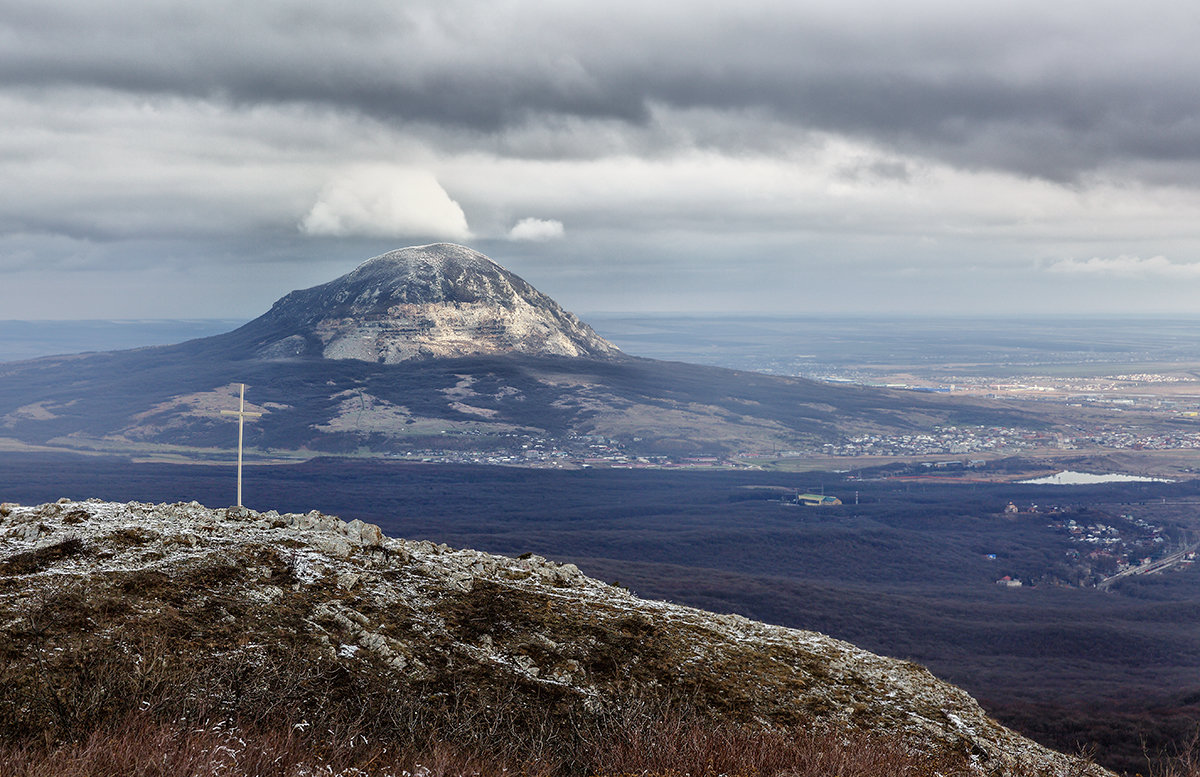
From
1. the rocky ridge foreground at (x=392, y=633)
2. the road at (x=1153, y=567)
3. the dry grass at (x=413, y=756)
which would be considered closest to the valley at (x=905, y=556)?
the road at (x=1153, y=567)

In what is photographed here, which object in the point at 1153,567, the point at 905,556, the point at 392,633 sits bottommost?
the point at 1153,567

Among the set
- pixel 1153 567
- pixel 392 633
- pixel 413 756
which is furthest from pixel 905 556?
pixel 413 756

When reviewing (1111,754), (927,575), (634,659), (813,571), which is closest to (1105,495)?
(927,575)

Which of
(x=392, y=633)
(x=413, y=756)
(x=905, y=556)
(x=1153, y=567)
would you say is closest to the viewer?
(x=413, y=756)

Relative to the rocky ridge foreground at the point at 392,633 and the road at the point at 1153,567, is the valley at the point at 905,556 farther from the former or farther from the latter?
the rocky ridge foreground at the point at 392,633

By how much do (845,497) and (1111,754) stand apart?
15989cm

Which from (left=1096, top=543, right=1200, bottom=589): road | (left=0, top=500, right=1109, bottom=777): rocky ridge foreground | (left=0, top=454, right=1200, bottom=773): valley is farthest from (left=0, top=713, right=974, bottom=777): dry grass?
(left=1096, top=543, right=1200, bottom=589): road

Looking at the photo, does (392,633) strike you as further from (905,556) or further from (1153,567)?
(1153,567)

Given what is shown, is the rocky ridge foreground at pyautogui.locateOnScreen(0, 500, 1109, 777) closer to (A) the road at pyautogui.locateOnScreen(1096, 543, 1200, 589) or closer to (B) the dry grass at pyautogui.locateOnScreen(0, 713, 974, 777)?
(B) the dry grass at pyautogui.locateOnScreen(0, 713, 974, 777)

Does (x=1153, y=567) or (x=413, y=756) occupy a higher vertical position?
(x=413, y=756)

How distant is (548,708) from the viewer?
10.8 metres

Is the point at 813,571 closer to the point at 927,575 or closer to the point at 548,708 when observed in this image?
the point at 927,575

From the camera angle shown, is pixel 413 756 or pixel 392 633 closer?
pixel 413 756

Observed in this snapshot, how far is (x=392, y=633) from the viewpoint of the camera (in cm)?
1184
